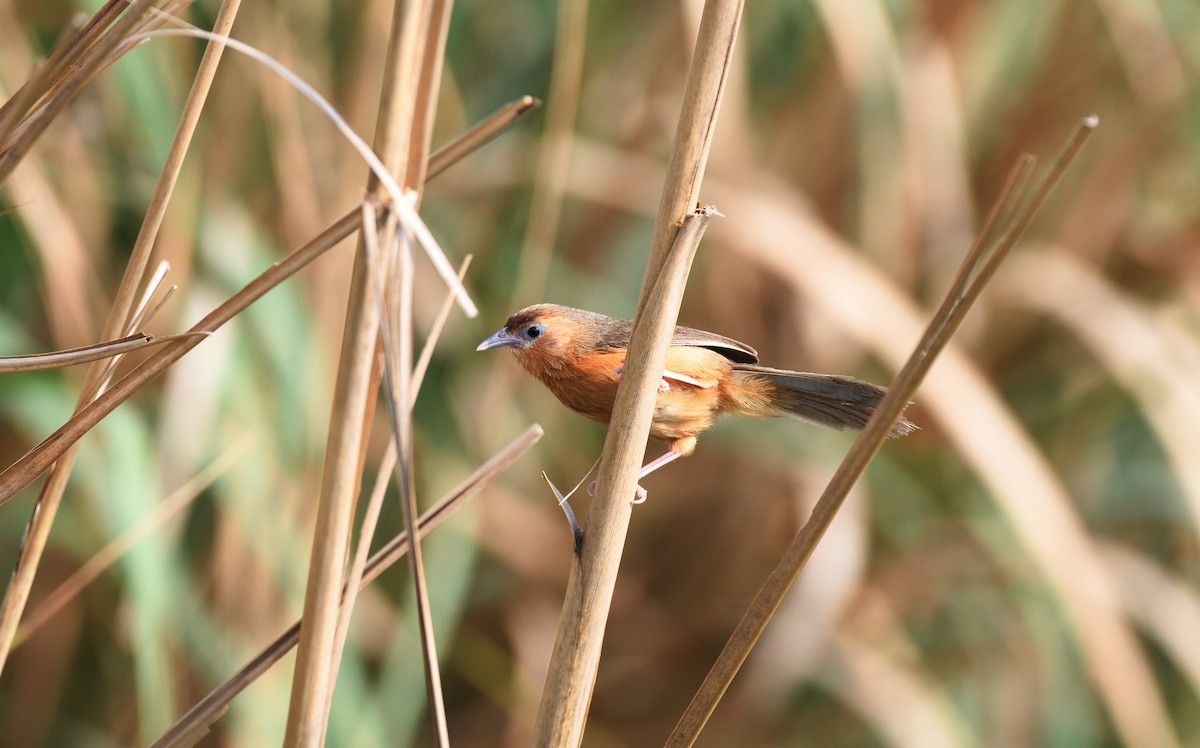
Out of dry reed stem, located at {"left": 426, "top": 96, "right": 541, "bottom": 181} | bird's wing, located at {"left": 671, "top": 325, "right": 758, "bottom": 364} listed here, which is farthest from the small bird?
dry reed stem, located at {"left": 426, "top": 96, "right": 541, "bottom": 181}

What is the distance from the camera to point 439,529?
2.72 meters

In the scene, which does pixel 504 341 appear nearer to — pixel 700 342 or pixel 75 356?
pixel 700 342

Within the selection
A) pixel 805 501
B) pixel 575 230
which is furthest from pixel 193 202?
pixel 805 501

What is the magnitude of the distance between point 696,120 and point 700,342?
64cm

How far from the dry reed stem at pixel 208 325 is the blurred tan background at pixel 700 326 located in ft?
3.69

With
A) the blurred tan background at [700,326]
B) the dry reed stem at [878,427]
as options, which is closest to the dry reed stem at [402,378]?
the dry reed stem at [878,427]

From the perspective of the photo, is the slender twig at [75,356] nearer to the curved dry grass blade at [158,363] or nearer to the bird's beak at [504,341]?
the curved dry grass blade at [158,363]

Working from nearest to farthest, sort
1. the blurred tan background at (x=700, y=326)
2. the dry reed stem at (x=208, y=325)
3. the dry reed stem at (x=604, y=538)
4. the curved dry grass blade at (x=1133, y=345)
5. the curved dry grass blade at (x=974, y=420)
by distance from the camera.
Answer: the dry reed stem at (x=208, y=325) → the dry reed stem at (x=604, y=538) → the blurred tan background at (x=700, y=326) → the curved dry grass blade at (x=974, y=420) → the curved dry grass blade at (x=1133, y=345)

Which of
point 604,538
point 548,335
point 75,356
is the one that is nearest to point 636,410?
point 604,538

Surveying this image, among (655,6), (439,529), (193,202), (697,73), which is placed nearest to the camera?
(697,73)

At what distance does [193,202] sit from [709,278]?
1.66m

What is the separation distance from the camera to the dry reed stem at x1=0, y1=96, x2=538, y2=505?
2.77ft

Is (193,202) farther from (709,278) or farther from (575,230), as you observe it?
(709,278)

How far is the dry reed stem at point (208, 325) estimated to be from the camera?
2.77ft
